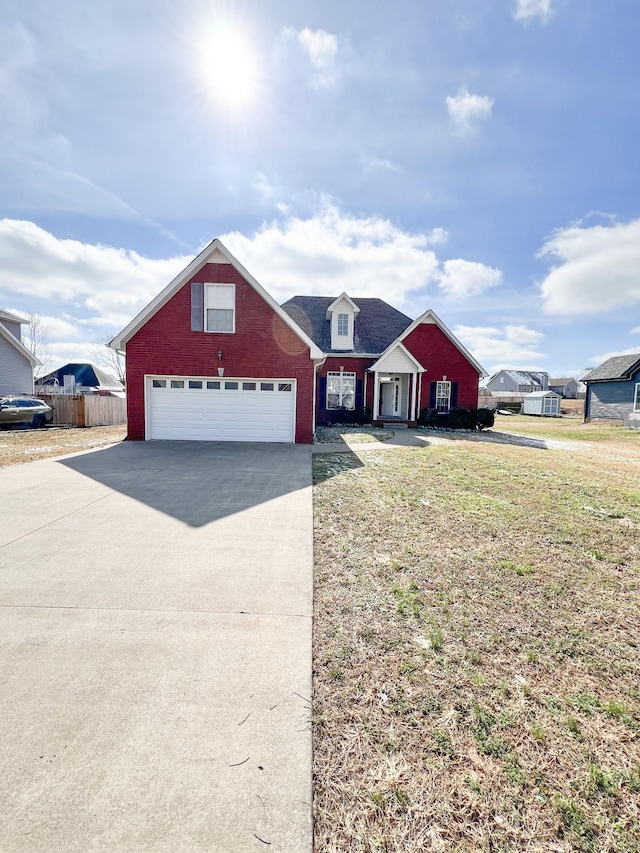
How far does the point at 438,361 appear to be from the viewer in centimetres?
2044

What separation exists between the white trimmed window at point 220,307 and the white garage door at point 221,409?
1.79m

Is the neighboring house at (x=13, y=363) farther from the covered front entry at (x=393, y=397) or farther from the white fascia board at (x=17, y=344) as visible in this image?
the covered front entry at (x=393, y=397)

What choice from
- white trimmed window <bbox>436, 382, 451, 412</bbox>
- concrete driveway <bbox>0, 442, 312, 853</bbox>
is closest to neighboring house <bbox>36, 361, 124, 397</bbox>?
white trimmed window <bbox>436, 382, 451, 412</bbox>

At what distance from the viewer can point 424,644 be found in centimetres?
278

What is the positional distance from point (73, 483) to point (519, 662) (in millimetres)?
7739

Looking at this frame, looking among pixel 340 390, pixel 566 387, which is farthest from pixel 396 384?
pixel 566 387

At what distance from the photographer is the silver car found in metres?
18.2

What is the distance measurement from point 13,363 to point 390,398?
22976mm

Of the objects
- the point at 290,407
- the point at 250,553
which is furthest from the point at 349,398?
the point at 250,553

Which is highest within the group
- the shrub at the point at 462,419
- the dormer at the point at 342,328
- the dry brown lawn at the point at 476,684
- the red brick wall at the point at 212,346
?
the dormer at the point at 342,328

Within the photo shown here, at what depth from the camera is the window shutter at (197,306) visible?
1256 cm

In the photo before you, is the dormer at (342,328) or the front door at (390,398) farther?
the front door at (390,398)

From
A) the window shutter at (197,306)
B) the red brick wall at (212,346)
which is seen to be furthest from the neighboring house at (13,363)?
the window shutter at (197,306)

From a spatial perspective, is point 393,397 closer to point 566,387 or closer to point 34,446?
point 34,446
